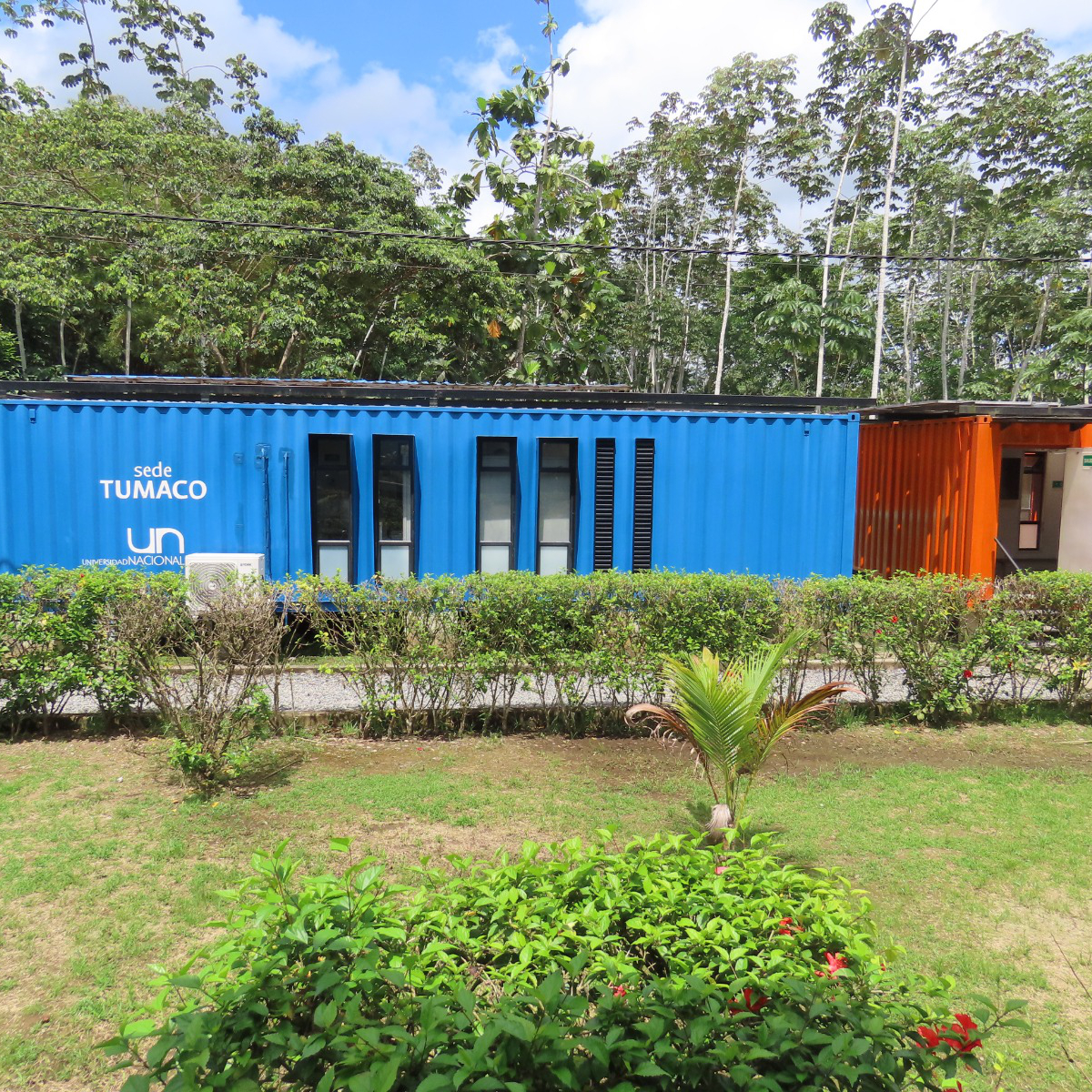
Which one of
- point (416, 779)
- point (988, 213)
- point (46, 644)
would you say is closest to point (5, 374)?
point (46, 644)

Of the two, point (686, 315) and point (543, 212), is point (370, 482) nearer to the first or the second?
point (543, 212)

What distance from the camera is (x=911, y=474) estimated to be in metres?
10.5

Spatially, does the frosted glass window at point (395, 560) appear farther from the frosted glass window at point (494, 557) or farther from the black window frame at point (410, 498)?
the frosted glass window at point (494, 557)

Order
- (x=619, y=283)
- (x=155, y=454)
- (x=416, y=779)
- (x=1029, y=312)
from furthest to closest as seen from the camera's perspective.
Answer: (x=619, y=283)
(x=1029, y=312)
(x=155, y=454)
(x=416, y=779)

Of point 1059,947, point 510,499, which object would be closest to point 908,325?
A: point 510,499

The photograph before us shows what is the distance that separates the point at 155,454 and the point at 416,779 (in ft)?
18.3

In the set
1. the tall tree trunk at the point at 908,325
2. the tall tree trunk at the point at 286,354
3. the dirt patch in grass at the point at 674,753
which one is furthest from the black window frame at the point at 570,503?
the tall tree trunk at the point at 908,325

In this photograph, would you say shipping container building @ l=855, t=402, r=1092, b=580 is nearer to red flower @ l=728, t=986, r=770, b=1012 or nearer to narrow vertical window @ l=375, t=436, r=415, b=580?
narrow vertical window @ l=375, t=436, r=415, b=580

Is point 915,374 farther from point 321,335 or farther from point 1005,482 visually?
point 321,335

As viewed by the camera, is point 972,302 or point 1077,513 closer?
point 1077,513

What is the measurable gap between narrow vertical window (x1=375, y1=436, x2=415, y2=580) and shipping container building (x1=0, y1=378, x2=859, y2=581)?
20 mm

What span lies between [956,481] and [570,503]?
4.76m

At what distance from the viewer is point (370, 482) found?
9.00m

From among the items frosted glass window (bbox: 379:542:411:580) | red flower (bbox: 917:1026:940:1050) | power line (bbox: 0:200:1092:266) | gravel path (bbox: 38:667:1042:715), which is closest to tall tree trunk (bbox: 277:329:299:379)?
power line (bbox: 0:200:1092:266)
